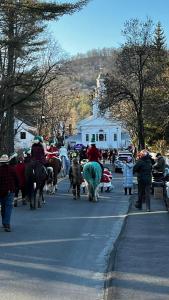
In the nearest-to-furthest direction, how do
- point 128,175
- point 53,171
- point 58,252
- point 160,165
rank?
1. point 58,252
2. point 160,165
3. point 53,171
4. point 128,175

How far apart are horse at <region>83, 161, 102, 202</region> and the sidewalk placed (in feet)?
20.8

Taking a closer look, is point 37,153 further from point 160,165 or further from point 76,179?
point 160,165

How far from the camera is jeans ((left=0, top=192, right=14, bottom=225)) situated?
1415 cm

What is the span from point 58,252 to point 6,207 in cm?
348

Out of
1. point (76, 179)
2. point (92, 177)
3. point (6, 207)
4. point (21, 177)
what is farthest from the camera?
point (76, 179)

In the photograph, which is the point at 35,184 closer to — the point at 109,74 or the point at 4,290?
the point at 4,290

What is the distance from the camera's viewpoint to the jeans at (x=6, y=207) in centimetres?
1415

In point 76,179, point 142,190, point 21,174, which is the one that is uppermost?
point 21,174

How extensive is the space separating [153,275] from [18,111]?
30.5 metres

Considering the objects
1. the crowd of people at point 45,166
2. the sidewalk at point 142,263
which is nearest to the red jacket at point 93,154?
the crowd of people at point 45,166

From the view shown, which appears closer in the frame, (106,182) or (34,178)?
(34,178)

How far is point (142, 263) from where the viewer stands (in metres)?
9.95


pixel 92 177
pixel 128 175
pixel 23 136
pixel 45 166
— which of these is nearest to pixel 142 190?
pixel 92 177

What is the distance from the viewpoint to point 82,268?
973 centimetres
